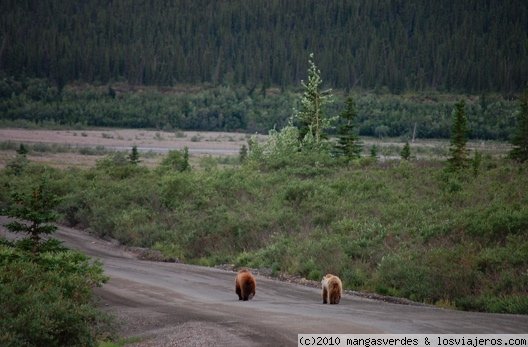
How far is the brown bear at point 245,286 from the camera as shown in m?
20.1

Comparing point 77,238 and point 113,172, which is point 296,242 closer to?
point 77,238

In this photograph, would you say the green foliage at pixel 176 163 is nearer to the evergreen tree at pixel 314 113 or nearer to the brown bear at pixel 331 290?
the evergreen tree at pixel 314 113

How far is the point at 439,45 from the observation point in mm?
159750

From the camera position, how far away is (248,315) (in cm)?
1691

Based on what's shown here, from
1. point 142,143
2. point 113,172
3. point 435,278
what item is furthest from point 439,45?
point 435,278

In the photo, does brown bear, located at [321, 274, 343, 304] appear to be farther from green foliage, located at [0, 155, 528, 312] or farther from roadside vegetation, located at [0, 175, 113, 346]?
roadside vegetation, located at [0, 175, 113, 346]

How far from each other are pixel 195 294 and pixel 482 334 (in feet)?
29.6

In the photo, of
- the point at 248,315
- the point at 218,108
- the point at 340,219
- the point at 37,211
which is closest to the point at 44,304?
the point at 248,315

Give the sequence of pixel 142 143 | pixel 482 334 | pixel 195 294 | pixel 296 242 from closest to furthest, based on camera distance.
A: pixel 482 334 < pixel 195 294 < pixel 296 242 < pixel 142 143

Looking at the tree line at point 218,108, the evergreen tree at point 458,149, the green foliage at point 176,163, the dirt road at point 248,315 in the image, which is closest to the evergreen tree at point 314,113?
the green foliage at point 176,163

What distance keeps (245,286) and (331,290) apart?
2012mm

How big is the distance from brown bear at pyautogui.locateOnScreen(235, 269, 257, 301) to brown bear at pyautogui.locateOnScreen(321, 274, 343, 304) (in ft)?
5.73

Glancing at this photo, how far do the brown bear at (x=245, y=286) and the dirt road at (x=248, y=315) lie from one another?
0.25 m

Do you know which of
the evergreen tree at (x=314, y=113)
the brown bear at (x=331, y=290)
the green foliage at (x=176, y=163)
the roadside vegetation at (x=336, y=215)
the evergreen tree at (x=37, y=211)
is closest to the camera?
the evergreen tree at (x=37, y=211)
